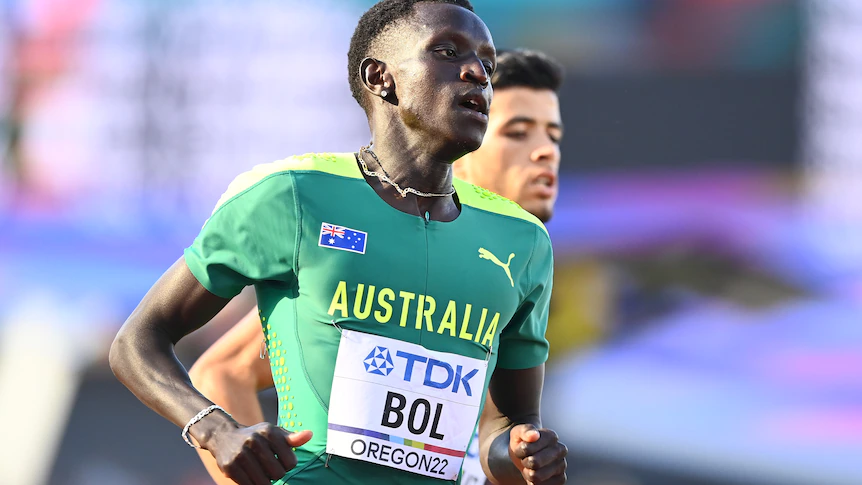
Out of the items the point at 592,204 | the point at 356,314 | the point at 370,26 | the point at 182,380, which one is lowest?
the point at 182,380

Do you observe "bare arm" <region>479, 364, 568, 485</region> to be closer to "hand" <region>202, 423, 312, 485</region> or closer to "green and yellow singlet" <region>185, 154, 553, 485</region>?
"green and yellow singlet" <region>185, 154, 553, 485</region>

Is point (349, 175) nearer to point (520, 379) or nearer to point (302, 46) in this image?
point (520, 379)

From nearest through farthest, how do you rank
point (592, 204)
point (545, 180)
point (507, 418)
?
point (507, 418)
point (545, 180)
point (592, 204)

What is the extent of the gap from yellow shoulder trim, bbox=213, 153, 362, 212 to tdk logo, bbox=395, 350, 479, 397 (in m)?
0.51

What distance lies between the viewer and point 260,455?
8.07 ft

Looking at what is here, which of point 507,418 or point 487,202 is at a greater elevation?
point 487,202

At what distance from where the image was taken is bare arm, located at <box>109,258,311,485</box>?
2.46 metres

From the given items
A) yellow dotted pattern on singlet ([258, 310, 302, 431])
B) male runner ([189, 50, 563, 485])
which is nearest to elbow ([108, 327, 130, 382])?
yellow dotted pattern on singlet ([258, 310, 302, 431])

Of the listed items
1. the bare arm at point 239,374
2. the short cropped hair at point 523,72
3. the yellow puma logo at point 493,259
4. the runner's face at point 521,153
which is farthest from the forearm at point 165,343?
the short cropped hair at point 523,72

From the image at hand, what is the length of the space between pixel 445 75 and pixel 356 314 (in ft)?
2.14

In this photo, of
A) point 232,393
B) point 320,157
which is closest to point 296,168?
point 320,157

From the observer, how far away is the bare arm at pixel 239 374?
4109 mm

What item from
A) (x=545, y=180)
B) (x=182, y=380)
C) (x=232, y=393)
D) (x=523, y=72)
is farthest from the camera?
(x=523, y=72)

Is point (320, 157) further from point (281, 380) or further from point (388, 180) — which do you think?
point (281, 380)
